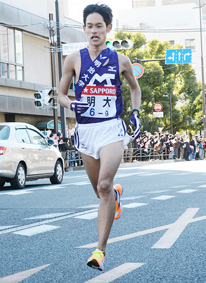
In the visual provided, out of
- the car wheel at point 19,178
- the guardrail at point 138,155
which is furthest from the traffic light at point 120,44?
the car wheel at point 19,178

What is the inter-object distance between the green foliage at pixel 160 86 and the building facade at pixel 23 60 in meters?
9.97

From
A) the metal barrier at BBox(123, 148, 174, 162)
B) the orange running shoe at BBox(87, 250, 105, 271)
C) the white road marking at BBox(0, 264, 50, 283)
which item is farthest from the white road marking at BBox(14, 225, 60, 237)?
the metal barrier at BBox(123, 148, 174, 162)

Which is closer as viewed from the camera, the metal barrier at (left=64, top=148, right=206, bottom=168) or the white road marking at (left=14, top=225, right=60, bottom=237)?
the white road marking at (left=14, top=225, right=60, bottom=237)

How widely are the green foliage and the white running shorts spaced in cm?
4084

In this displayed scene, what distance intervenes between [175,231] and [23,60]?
97.0ft

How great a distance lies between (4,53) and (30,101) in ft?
10.8

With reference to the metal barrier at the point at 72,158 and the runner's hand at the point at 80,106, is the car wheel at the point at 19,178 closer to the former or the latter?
the runner's hand at the point at 80,106

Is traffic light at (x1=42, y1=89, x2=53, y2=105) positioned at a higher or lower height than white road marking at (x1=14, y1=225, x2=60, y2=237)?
higher

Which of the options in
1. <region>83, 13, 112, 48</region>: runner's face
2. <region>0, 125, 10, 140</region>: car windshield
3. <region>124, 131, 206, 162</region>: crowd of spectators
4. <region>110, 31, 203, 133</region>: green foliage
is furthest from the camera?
<region>110, 31, 203, 133</region>: green foliage

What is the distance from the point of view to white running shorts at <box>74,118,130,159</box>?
4.46m

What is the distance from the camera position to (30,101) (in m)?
34.2

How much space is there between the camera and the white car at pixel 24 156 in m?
13.1

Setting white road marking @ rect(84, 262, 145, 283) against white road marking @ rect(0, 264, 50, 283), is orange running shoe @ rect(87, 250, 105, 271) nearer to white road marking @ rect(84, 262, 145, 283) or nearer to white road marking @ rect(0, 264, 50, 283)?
white road marking @ rect(84, 262, 145, 283)

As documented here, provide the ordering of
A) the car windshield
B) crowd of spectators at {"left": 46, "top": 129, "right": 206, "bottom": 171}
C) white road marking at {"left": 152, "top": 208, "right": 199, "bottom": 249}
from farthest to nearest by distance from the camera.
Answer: crowd of spectators at {"left": 46, "top": 129, "right": 206, "bottom": 171} < the car windshield < white road marking at {"left": 152, "top": 208, "right": 199, "bottom": 249}
